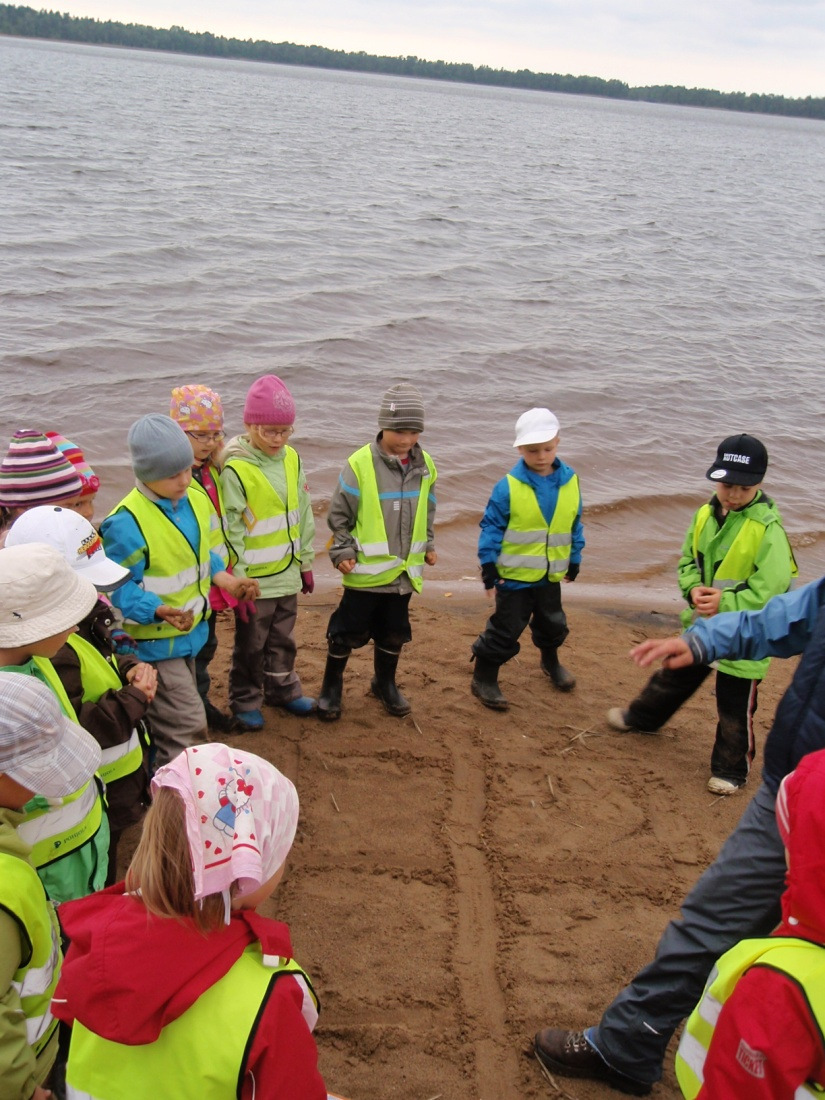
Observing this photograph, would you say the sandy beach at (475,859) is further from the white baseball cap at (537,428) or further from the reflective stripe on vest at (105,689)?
the white baseball cap at (537,428)

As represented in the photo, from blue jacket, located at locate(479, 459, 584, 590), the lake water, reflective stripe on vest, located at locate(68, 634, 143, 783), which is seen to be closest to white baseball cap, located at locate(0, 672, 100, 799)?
reflective stripe on vest, located at locate(68, 634, 143, 783)

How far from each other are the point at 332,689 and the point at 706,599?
2237 mm

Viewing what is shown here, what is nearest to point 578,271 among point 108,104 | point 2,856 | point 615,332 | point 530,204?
point 615,332

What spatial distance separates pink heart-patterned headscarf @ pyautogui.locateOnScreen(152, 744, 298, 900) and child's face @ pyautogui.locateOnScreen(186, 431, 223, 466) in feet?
9.93

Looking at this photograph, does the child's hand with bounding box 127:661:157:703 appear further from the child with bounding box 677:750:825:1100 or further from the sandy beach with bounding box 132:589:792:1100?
the child with bounding box 677:750:825:1100

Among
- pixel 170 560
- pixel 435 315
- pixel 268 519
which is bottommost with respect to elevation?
pixel 435 315

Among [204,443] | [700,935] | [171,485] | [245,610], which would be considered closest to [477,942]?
[700,935]

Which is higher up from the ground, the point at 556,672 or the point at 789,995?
the point at 789,995

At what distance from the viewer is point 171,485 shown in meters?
4.16

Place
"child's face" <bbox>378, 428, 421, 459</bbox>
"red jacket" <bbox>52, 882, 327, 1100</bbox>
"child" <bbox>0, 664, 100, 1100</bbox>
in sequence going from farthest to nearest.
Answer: "child's face" <bbox>378, 428, 421, 459</bbox> → "child" <bbox>0, 664, 100, 1100</bbox> → "red jacket" <bbox>52, 882, 327, 1100</bbox>

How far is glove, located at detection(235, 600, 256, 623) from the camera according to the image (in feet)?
16.8

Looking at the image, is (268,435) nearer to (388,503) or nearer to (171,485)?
(388,503)

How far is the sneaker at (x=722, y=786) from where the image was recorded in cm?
510

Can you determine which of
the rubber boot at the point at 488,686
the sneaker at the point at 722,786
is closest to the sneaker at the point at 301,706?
the rubber boot at the point at 488,686
